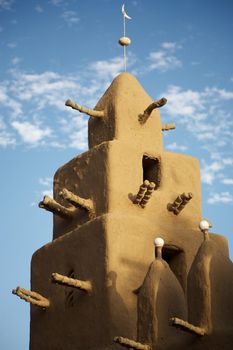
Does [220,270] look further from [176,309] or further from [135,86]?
[135,86]

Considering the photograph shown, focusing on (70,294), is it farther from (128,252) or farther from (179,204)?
(179,204)

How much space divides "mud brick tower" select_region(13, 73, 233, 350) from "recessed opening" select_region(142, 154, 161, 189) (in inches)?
1.1

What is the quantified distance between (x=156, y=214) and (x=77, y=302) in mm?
2688

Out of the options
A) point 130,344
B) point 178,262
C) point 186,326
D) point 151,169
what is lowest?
point 130,344

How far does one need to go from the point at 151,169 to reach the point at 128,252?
119 inches

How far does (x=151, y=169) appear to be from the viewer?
21672 millimetres

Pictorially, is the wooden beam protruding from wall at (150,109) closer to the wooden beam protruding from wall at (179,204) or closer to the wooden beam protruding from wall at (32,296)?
the wooden beam protruding from wall at (179,204)

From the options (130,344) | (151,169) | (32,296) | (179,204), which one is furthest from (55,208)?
(130,344)

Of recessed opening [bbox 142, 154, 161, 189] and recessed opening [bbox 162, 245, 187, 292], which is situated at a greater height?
recessed opening [bbox 142, 154, 161, 189]

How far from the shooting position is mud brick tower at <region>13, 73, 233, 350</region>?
A: 675 inches

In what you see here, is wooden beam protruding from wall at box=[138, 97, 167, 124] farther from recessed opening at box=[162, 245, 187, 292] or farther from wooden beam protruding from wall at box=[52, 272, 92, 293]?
wooden beam protruding from wall at box=[52, 272, 92, 293]

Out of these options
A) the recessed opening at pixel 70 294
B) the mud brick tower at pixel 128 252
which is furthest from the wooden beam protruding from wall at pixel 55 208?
the recessed opening at pixel 70 294

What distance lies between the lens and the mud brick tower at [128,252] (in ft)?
56.3

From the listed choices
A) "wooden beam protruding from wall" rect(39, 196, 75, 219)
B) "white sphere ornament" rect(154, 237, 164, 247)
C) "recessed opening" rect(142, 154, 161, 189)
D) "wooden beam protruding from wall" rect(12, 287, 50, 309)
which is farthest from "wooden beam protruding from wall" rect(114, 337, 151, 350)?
"recessed opening" rect(142, 154, 161, 189)
